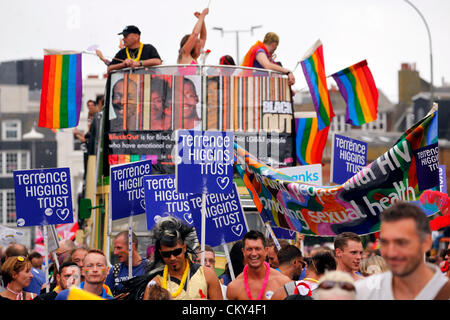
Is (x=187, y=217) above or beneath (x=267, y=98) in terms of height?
beneath

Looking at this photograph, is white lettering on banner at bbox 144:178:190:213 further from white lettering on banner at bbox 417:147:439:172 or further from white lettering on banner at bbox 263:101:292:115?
white lettering on banner at bbox 417:147:439:172

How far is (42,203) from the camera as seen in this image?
1143 centimetres

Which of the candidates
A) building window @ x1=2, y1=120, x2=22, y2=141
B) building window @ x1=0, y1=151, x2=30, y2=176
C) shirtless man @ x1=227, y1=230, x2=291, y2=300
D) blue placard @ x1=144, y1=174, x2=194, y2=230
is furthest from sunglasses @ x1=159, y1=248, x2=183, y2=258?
building window @ x1=2, y1=120, x2=22, y2=141

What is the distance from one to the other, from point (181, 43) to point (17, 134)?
6307 centimetres

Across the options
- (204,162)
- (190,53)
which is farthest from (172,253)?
(190,53)

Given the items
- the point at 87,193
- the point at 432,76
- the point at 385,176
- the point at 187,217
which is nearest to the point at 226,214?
the point at 187,217

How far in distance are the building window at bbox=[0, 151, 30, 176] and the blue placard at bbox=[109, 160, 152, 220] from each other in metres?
62.5

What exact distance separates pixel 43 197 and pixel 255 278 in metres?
4.66

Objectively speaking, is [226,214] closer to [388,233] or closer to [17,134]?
[388,233]

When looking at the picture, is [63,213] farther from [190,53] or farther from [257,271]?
[257,271]

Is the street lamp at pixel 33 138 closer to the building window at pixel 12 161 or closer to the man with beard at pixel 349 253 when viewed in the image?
the building window at pixel 12 161

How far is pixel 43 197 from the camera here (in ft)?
37.6

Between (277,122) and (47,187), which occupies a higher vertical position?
(277,122)
